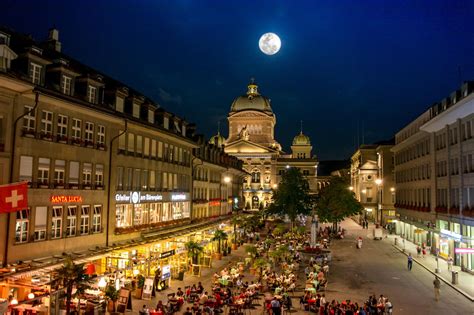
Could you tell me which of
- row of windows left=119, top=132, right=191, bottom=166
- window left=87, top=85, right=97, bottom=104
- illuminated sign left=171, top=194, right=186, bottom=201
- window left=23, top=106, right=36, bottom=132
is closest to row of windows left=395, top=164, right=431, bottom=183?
illuminated sign left=171, top=194, right=186, bottom=201

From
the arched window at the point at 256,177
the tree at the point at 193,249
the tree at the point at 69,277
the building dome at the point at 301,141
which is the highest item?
the building dome at the point at 301,141

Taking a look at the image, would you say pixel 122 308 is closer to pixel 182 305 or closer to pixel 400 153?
pixel 182 305

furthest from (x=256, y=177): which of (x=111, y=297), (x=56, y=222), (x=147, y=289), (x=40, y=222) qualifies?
(x=40, y=222)

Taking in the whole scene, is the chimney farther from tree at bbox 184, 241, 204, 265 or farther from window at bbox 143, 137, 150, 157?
tree at bbox 184, 241, 204, 265

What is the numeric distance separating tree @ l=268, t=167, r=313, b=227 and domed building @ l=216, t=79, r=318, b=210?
36982 mm

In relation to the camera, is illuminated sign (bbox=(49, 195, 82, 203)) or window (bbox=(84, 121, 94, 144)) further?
window (bbox=(84, 121, 94, 144))

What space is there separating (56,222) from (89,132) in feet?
18.9

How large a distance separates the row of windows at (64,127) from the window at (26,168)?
1327 mm

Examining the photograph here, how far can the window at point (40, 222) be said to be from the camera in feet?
69.2

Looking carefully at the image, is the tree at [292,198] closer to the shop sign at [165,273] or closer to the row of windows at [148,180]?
the row of windows at [148,180]

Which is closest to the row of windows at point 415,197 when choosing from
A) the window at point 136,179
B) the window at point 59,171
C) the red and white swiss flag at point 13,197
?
the window at point 136,179

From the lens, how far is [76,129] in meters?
24.1

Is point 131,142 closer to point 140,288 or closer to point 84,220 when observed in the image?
point 84,220

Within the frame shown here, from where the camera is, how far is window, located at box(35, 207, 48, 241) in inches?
830
